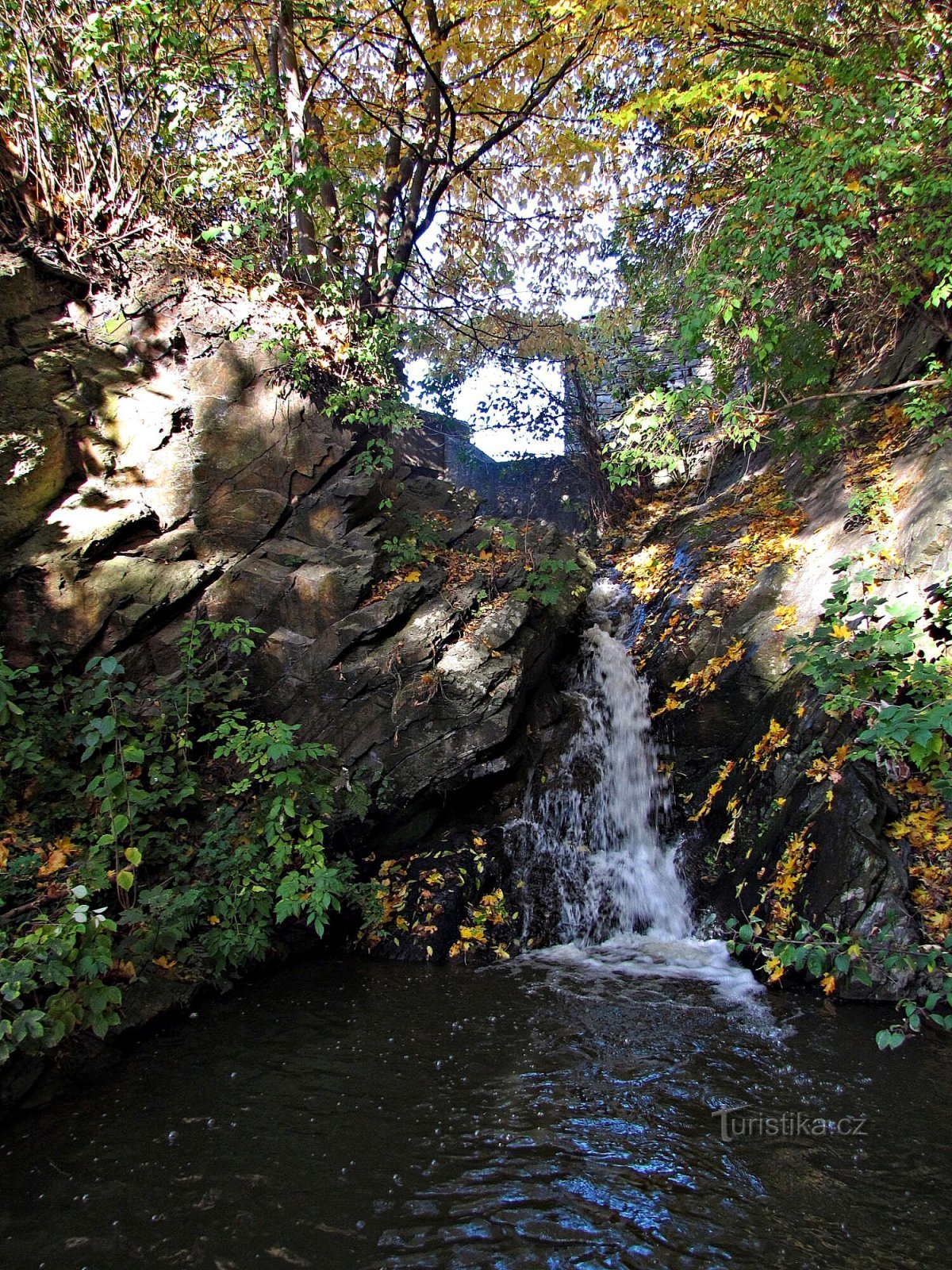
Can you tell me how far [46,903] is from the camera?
427 cm

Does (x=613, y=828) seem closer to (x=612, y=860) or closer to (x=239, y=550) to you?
(x=612, y=860)

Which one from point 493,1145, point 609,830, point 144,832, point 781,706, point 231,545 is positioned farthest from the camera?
point 231,545

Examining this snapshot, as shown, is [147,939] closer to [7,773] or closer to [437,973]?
[7,773]

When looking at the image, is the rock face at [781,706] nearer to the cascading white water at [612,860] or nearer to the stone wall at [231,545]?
the cascading white water at [612,860]

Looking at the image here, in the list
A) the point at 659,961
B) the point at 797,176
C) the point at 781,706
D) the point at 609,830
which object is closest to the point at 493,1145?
the point at 659,961

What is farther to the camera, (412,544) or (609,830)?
(412,544)

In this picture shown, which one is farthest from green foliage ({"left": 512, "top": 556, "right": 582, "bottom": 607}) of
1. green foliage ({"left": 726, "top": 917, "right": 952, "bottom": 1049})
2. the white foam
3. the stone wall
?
green foliage ({"left": 726, "top": 917, "right": 952, "bottom": 1049})

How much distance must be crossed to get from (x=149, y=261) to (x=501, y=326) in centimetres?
556

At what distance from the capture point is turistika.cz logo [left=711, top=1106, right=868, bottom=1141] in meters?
3.20

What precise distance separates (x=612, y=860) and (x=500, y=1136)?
329 centimetres

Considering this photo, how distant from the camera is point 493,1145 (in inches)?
126

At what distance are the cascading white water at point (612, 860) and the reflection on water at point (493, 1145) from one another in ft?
2.46

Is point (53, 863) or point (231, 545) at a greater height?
point (231, 545)

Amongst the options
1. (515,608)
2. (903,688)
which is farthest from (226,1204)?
(515,608)
